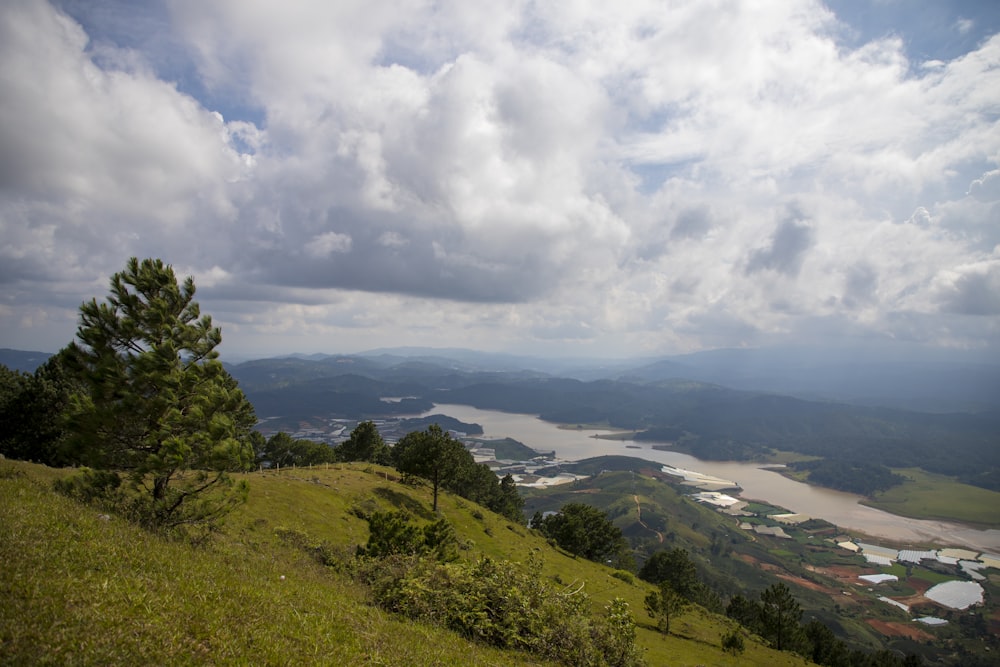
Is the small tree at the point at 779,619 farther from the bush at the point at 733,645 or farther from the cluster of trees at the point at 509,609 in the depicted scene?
the cluster of trees at the point at 509,609

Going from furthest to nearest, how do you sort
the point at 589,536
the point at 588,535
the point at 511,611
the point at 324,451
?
1. the point at 324,451
2. the point at 589,536
3. the point at 588,535
4. the point at 511,611

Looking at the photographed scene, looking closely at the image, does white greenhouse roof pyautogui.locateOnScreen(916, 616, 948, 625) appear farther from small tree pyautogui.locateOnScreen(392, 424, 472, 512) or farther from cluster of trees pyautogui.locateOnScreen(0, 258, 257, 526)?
cluster of trees pyautogui.locateOnScreen(0, 258, 257, 526)

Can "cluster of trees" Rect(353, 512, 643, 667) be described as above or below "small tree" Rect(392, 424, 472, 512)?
above

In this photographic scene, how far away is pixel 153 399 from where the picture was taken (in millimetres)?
14188

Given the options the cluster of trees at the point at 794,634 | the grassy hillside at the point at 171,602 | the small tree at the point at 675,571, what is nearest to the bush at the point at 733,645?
the cluster of trees at the point at 794,634

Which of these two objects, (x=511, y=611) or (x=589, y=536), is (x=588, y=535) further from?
(x=511, y=611)

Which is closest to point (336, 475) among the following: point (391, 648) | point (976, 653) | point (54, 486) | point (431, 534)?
point (431, 534)

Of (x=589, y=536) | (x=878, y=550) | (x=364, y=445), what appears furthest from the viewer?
(x=878, y=550)

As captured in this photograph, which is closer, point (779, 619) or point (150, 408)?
point (150, 408)

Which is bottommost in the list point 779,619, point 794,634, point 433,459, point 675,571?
point 675,571

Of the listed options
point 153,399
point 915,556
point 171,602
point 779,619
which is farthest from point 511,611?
point 915,556

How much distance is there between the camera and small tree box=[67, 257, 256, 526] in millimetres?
13891

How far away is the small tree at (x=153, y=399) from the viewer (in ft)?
45.6

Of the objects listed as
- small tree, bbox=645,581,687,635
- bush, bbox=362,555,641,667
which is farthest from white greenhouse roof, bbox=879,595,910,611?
bush, bbox=362,555,641,667
